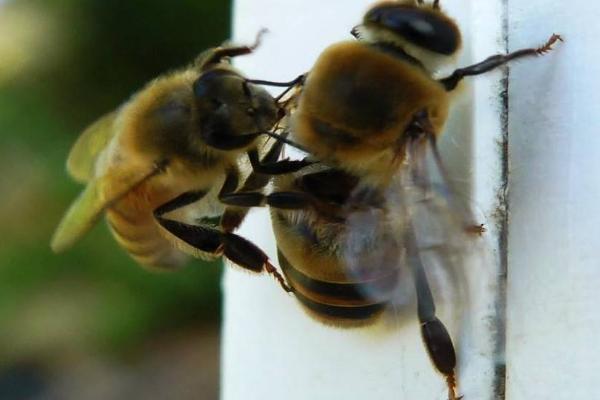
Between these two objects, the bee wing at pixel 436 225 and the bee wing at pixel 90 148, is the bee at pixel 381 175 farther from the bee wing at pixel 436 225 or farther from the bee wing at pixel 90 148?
the bee wing at pixel 90 148

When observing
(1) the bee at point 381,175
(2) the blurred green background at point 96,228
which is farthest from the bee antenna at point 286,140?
(2) the blurred green background at point 96,228

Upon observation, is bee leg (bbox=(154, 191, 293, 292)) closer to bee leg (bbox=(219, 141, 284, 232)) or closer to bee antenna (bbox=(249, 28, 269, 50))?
bee leg (bbox=(219, 141, 284, 232))

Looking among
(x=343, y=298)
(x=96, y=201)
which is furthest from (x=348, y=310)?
(x=96, y=201)

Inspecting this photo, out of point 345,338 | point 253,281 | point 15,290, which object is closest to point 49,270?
point 15,290

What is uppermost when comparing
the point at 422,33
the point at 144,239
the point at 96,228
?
the point at 422,33

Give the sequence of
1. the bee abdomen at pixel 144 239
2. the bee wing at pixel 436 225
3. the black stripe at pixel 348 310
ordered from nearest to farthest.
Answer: the bee wing at pixel 436 225
the black stripe at pixel 348 310
the bee abdomen at pixel 144 239

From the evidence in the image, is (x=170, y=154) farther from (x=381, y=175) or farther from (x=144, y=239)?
(x=381, y=175)

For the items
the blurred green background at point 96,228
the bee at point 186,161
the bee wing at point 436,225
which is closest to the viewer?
the bee wing at point 436,225
